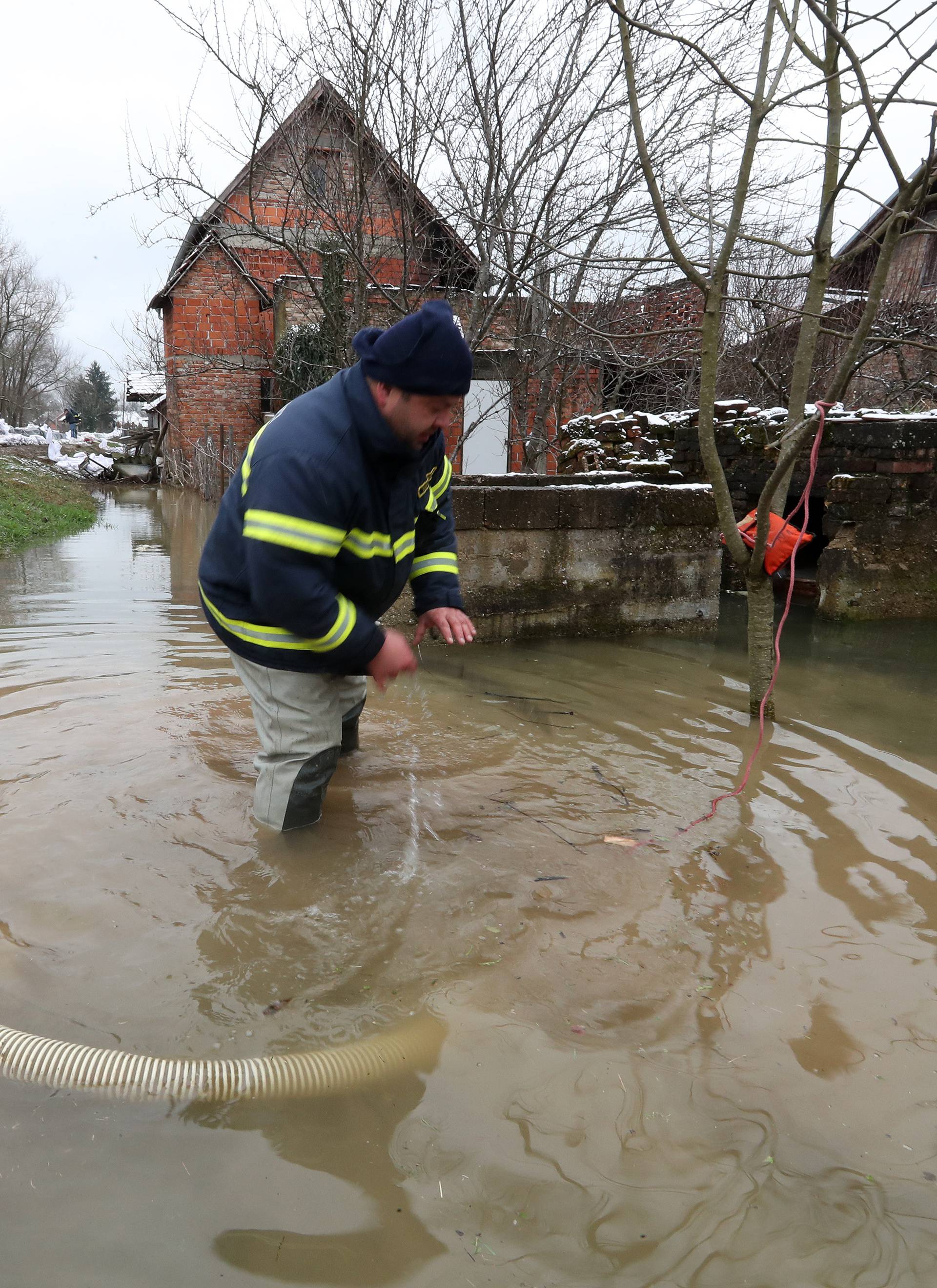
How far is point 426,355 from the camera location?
2598 millimetres

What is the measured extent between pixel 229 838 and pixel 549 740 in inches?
70.9

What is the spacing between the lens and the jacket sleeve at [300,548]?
2.60 meters

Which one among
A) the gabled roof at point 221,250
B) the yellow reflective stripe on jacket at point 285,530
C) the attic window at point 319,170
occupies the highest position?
the attic window at point 319,170

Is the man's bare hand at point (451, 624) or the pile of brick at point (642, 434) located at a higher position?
the pile of brick at point (642, 434)

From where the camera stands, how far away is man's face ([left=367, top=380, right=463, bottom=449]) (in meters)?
2.69

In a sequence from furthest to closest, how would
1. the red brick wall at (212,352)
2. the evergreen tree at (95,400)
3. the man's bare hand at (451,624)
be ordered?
the evergreen tree at (95,400)
the red brick wall at (212,352)
the man's bare hand at (451,624)

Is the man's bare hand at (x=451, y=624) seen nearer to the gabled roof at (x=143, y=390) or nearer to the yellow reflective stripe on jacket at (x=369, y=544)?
the yellow reflective stripe on jacket at (x=369, y=544)

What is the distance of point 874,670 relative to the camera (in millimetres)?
6145

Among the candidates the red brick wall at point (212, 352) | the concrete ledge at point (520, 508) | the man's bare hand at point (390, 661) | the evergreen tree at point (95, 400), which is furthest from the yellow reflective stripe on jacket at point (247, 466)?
the evergreen tree at point (95, 400)

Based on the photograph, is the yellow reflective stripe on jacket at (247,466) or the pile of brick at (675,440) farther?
the pile of brick at (675,440)

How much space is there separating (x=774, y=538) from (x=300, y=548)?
3359mm

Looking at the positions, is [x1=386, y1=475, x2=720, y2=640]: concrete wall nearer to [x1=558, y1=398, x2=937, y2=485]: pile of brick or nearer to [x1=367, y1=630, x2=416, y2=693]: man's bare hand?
[x1=558, y1=398, x2=937, y2=485]: pile of brick

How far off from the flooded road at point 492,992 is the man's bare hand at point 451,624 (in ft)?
2.51

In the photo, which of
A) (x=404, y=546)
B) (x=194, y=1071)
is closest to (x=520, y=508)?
(x=404, y=546)
